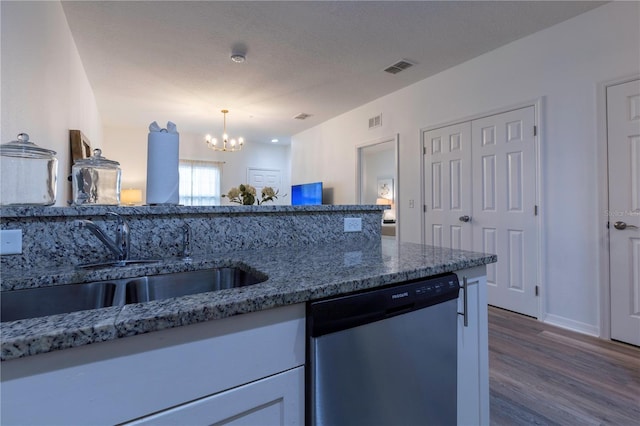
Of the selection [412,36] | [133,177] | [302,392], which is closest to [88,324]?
[302,392]

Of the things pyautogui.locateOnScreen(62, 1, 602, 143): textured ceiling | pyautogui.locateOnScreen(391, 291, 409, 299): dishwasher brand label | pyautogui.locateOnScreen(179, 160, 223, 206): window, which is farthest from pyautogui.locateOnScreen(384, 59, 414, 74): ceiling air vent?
pyautogui.locateOnScreen(179, 160, 223, 206): window

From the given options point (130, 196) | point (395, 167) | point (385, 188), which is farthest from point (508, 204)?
point (130, 196)

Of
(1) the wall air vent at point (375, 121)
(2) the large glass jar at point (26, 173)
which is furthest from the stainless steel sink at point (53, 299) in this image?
(1) the wall air vent at point (375, 121)

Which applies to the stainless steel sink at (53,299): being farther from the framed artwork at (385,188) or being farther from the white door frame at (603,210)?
the framed artwork at (385,188)

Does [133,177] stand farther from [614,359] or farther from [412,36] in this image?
[614,359]

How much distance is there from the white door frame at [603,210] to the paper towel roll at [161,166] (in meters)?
3.01

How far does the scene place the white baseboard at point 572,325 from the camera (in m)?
2.40

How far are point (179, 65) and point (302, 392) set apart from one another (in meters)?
3.66

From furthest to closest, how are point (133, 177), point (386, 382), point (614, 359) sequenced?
point (133, 177) → point (614, 359) → point (386, 382)

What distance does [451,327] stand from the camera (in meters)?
1.06

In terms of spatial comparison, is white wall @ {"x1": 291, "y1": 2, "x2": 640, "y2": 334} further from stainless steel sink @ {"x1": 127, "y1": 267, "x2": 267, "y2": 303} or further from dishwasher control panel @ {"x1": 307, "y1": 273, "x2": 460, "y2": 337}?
stainless steel sink @ {"x1": 127, "y1": 267, "x2": 267, "y2": 303}

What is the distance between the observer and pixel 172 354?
0.61 metres

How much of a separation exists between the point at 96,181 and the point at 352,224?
3.96 ft

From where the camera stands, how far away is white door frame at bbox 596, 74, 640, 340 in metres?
2.34
